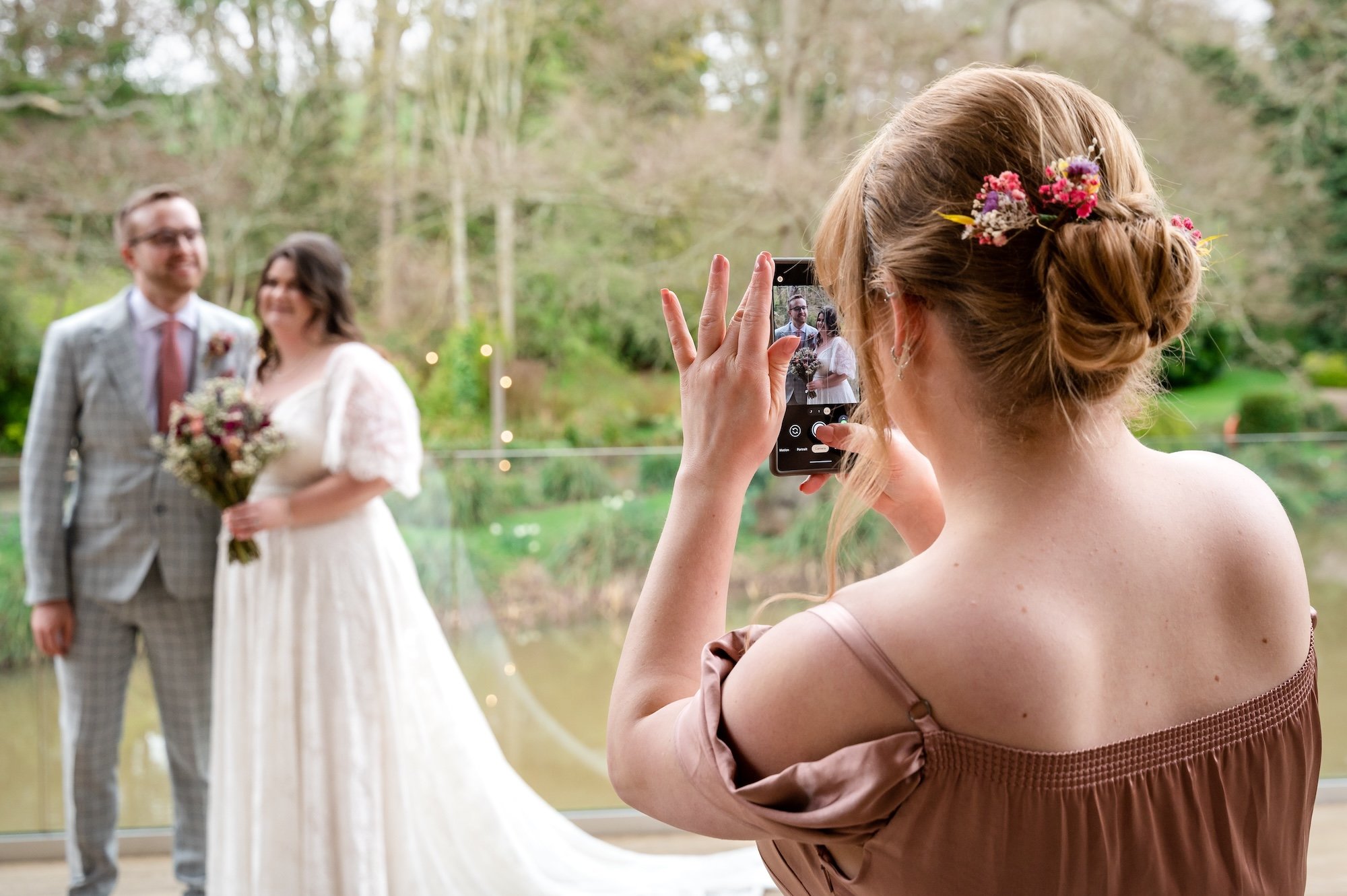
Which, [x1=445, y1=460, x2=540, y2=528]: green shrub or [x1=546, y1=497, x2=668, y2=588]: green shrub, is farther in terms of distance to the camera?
[x1=546, y1=497, x2=668, y2=588]: green shrub

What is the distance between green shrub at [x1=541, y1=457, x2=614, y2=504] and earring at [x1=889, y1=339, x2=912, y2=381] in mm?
2716

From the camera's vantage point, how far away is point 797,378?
1.07 metres

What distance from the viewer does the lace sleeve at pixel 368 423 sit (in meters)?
2.56

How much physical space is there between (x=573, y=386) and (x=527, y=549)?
17.6ft

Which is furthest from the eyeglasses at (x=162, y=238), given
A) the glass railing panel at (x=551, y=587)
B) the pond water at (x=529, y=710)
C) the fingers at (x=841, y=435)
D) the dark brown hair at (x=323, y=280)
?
the fingers at (x=841, y=435)

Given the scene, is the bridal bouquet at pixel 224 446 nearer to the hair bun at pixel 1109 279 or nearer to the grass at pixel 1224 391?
the hair bun at pixel 1109 279

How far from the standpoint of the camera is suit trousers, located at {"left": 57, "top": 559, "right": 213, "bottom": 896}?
8.91ft

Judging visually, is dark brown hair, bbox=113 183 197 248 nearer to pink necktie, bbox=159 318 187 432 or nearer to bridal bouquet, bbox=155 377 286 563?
pink necktie, bbox=159 318 187 432

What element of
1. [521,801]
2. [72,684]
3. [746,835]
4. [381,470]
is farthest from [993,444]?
[72,684]

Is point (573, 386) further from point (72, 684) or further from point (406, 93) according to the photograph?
point (72, 684)

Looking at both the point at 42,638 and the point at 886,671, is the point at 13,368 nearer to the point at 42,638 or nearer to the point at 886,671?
the point at 42,638

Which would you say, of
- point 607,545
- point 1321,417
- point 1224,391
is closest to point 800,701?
point 607,545

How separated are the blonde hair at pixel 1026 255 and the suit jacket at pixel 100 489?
2.45m

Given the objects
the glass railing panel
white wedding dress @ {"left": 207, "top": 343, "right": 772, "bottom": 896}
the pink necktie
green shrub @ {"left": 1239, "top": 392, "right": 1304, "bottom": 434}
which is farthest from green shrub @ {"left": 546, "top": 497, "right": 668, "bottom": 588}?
green shrub @ {"left": 1239, "top": 392, "right": 1304, "bottom": 434}
